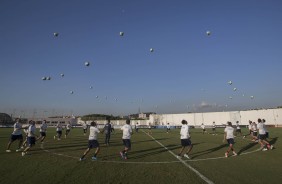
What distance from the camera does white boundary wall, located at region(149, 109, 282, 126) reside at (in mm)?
58963

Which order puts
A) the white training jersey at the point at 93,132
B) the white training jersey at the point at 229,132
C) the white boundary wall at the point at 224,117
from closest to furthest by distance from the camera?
the white training jersey at the point at 93,132
the white training jersey at the point at 229,132
the white boundary wall at the point at 224,117

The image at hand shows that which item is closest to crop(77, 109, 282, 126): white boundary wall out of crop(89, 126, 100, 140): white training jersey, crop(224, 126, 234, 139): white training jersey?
crop(224, 126, 234, 139): white training jersey

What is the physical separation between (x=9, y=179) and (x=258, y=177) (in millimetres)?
8914

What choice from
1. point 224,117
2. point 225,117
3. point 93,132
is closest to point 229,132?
point 93,132

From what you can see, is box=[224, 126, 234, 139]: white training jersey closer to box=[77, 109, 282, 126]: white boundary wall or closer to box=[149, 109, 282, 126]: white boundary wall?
box=[77, 109, 282, 126]: white boundary wall

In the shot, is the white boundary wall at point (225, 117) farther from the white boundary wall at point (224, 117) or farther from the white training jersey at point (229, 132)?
the white training jersey at point (229, 132)

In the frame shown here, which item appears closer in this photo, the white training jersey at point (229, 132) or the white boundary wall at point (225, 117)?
the white training jersey at point (229, 132)

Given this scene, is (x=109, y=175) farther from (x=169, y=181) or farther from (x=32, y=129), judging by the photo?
(x=32, y=129)

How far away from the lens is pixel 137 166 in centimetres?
1063

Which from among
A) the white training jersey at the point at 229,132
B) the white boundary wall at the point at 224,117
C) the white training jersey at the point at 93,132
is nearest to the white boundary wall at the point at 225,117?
the white boundary wall at the point at 224,117

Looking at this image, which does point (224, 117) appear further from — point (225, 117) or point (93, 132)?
point (93, 132)

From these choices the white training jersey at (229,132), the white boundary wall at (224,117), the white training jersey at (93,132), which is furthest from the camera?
the white boundary wall at (224,117)

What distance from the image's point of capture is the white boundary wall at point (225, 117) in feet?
193

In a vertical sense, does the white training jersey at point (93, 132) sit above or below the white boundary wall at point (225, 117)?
below
